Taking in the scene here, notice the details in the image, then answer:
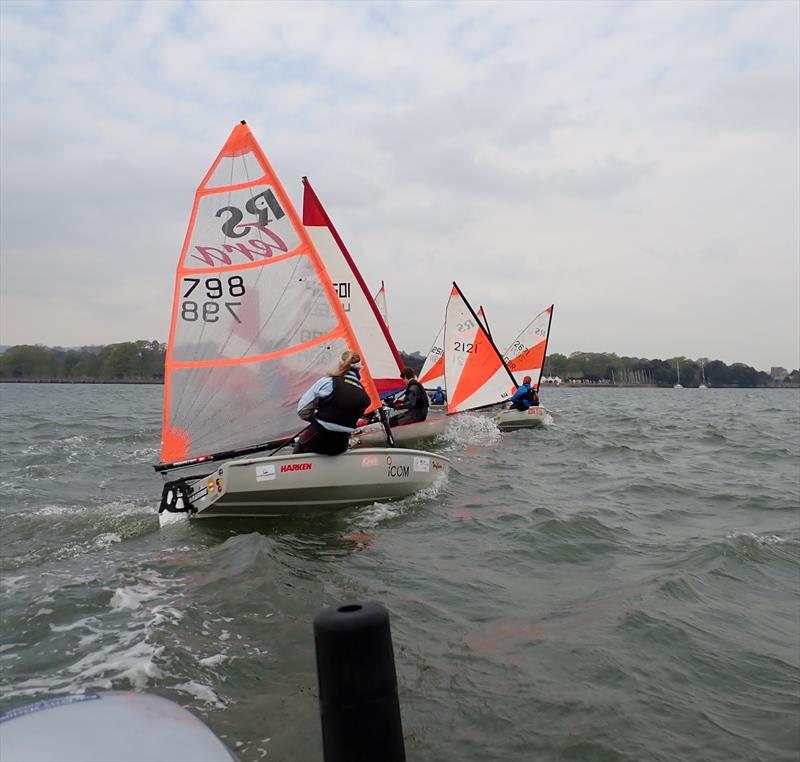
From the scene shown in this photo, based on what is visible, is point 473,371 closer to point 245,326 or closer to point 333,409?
point 245,326

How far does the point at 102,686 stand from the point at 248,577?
5.38 feet

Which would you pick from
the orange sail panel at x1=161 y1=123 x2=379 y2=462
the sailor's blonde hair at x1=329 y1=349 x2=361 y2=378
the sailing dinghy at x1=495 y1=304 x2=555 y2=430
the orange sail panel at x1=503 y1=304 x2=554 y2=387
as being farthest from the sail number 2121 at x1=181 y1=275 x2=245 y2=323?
the orange sail panel at x1=503 y1=304 x2=554 y2=387

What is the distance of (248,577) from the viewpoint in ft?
15.8

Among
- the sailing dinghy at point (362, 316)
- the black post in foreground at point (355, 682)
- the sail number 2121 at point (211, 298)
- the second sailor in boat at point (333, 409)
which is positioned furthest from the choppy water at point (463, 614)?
the sailing dinghy at point (362, 316)

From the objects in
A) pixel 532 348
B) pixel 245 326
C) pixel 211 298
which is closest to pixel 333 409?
pixel 245 326

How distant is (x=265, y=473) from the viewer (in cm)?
638

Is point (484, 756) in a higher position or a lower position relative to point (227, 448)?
lower

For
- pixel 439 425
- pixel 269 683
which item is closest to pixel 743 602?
pixel 269 683

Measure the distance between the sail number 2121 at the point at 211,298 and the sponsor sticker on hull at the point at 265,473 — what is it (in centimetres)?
213

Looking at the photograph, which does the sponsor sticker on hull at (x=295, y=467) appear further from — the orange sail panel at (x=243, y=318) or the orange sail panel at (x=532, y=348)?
the orange sail panel at (x=532, y=348)

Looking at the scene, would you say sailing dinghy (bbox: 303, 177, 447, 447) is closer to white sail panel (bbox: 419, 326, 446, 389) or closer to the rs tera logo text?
the rs tera logo text

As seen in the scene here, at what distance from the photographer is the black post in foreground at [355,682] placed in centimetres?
168

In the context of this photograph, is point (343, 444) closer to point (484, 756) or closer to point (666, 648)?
point (666, 648)

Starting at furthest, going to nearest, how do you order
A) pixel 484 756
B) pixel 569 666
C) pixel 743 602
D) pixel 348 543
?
pixel 348 543, pixel 743 602, pixel 569 666, pixel 484 756
